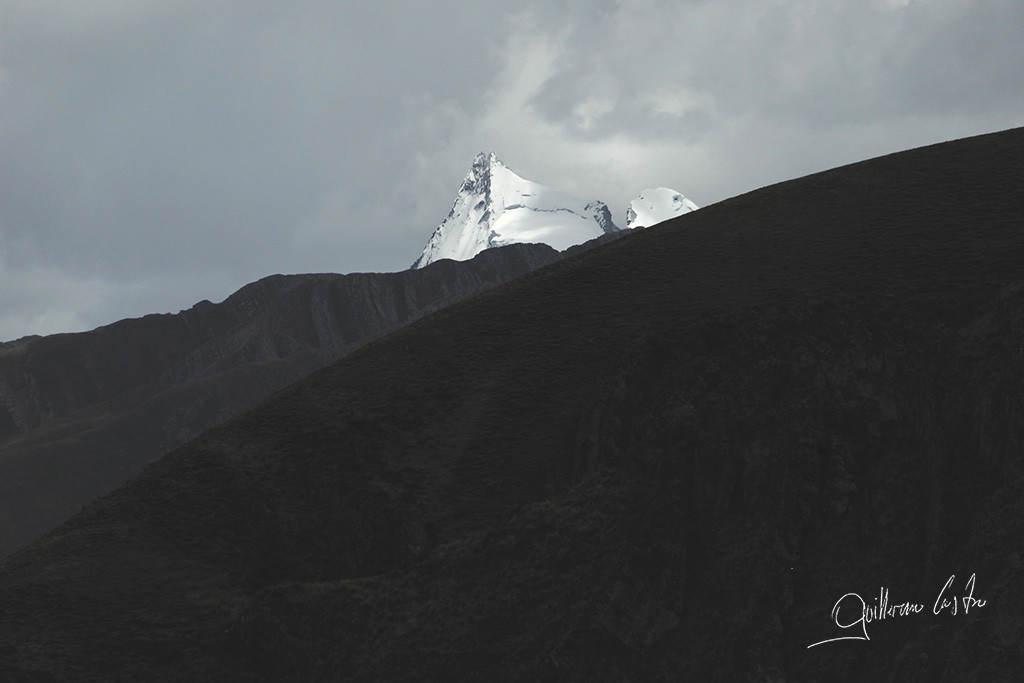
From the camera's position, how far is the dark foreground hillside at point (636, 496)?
146 ft

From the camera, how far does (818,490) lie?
4994cm

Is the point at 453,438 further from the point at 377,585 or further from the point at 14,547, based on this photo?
the point at 14,547

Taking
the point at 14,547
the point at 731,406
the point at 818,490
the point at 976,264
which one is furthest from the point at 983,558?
the point at 14,547

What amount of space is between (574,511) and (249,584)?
859 inches
